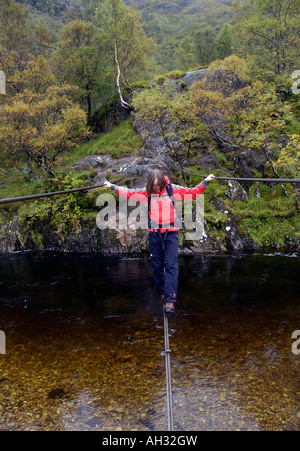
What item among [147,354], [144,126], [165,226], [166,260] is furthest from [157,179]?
[144,126]

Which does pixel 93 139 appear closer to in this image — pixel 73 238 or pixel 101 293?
pixel 73 238

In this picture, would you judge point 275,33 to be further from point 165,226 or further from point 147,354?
point 147,354

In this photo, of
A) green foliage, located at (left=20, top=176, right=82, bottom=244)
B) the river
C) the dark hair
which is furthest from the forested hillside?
the dark hair

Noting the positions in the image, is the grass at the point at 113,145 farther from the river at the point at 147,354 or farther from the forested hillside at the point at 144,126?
the river at the point at 147,354

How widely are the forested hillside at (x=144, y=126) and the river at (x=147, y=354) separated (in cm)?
527

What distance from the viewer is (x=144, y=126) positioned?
21.4 meters

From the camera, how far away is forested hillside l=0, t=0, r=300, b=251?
49.8ft

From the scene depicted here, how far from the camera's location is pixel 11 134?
1570cm

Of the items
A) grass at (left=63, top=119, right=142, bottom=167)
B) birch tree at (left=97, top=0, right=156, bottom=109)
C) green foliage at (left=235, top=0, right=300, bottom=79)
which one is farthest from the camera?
birch tree at (left=97, top=0, right=156, bottom=109)

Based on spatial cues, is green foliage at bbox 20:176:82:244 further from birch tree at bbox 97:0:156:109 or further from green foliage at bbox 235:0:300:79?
green foliage at bbox 235:0:300:79

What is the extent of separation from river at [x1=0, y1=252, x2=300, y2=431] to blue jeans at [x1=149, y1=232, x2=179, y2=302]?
178 centimetres

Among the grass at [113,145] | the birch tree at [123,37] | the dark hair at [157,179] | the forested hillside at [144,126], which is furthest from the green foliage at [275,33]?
the dark hair at [157,179]

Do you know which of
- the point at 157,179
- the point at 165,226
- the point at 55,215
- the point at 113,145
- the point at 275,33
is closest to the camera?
the point at 157,179

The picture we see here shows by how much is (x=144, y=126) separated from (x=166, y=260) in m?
18.4
